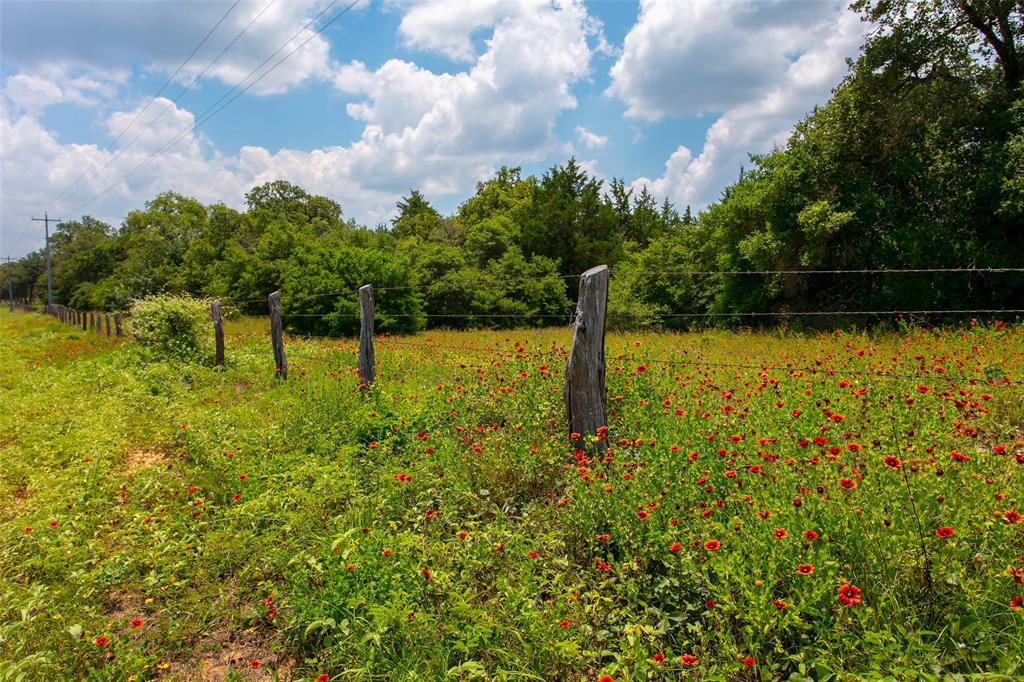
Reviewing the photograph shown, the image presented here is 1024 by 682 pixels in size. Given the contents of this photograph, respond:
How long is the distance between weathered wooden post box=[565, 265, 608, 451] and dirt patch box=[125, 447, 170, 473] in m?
4.40

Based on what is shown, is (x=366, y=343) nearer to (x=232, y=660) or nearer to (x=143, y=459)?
(x=143, y=459)

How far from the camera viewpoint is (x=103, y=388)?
8977 mm

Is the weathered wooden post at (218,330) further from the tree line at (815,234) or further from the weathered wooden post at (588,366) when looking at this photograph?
the weathered wooden post at (588,366)

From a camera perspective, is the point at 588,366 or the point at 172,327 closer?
the point at 588,366

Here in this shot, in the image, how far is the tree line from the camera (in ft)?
42.2

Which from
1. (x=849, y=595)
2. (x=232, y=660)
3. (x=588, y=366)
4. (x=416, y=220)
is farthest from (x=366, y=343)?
(x=416, y=220)

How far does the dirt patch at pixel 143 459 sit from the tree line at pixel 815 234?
418 centimetres

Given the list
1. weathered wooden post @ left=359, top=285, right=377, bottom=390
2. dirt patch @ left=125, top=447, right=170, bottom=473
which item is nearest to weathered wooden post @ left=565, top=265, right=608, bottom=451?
weathered wooden post @ left=359, top=285, right=377, bottom=390

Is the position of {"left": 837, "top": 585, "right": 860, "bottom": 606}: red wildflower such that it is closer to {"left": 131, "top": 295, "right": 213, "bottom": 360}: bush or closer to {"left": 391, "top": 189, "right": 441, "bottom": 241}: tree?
{"left": 131, "top": 295, "right": 213, "bottom": 360}: bush

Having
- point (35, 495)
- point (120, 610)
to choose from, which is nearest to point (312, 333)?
point (35, 495)

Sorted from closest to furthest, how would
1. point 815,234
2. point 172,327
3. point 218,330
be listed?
point 218,330 → point 172,327 → point 815,234

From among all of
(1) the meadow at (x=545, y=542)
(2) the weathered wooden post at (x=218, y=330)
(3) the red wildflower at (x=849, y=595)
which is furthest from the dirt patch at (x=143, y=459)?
(3) the red wildflower at (x=849, y=595)

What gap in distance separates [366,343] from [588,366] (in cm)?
346

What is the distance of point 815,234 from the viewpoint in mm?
14297
